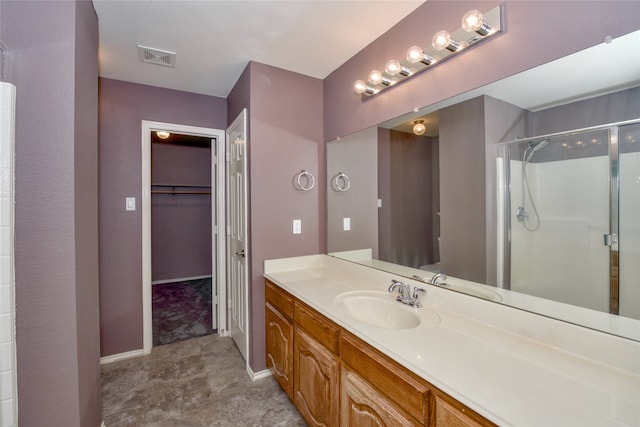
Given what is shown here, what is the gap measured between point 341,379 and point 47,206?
1.48 metres

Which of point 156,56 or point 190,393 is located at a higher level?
point 156,56

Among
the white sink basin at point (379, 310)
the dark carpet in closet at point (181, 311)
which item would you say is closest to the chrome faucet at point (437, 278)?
the white sink basin at point (379, 310)

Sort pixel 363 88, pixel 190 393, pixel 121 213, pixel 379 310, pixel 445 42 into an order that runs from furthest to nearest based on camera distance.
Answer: pixel 121 213 → pixel 190 393 → pixel 363 88 → pixel 379 310 → pixel 445 42

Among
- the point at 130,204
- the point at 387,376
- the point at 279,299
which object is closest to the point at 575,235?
the point at 387,376

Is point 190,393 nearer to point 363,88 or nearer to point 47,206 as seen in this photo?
point 47,206

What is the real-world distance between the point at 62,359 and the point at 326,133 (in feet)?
6.92

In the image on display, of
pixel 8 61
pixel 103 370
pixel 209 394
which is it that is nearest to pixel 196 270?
pixel 103 370

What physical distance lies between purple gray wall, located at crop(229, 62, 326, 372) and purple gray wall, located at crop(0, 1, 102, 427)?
3.42 ft

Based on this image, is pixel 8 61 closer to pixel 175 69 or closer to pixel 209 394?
pixel 175 69

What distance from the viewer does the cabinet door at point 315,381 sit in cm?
129

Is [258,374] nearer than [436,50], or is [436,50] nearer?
[436,50]

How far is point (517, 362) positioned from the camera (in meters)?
0.89

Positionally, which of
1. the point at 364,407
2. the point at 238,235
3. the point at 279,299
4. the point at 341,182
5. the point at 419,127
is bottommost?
the point at 364,407

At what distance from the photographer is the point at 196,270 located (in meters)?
4.93
